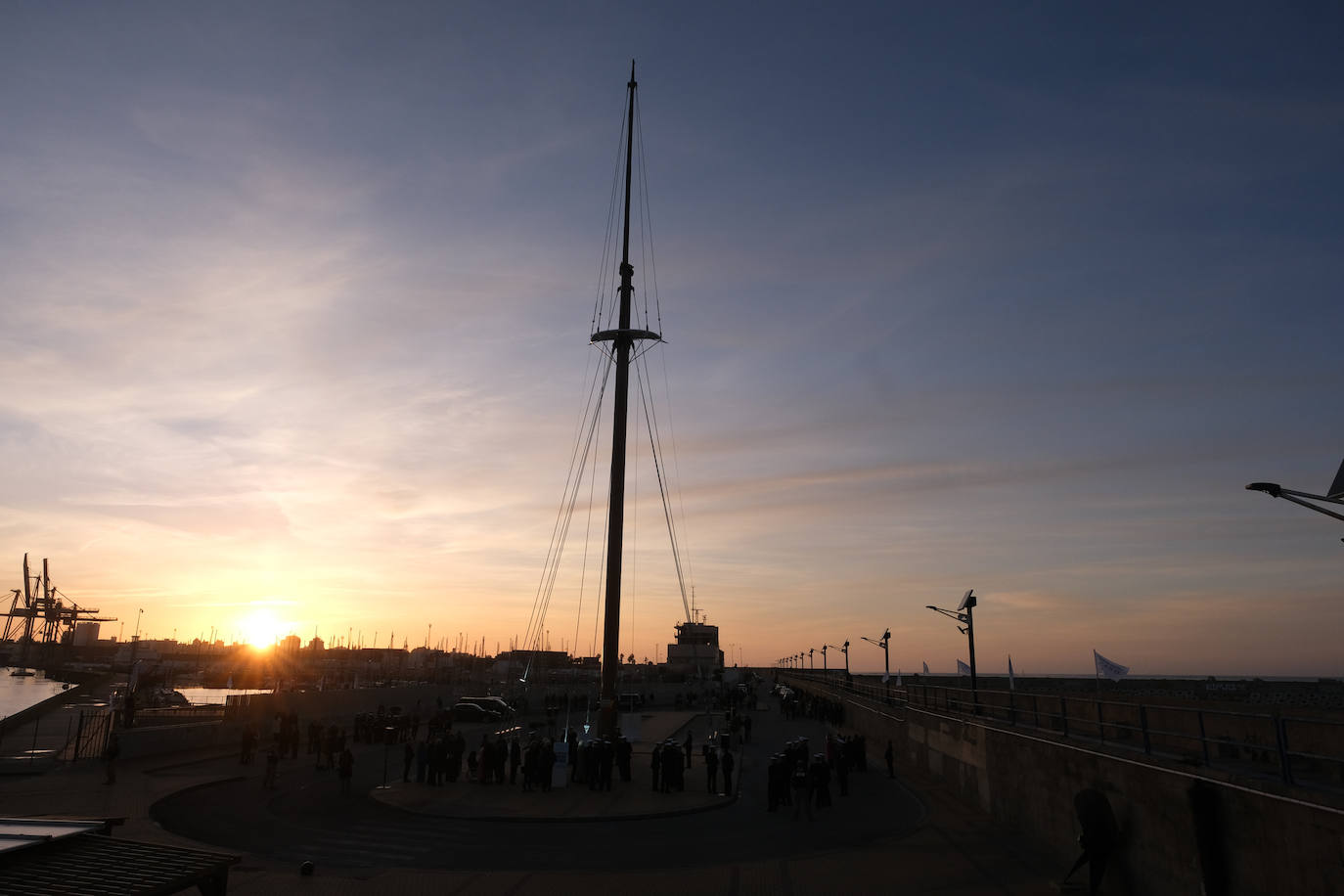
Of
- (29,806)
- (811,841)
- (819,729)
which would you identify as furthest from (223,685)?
(811,841)

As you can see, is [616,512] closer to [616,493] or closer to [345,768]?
[616,493]

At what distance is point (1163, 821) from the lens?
35.7 feet

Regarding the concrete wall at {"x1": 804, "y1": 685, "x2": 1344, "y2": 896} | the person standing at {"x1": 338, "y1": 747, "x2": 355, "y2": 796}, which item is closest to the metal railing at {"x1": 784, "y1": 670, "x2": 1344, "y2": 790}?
the concrete wall at {"x1": 804, "y1": 685, "x2": 1344, "y2": 896}

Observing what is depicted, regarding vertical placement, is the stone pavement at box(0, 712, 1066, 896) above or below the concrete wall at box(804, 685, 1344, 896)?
below

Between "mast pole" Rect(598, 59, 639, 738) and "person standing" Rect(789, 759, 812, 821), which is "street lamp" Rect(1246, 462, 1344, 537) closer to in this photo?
"person standing" Rect(789, 759, 812, 821)

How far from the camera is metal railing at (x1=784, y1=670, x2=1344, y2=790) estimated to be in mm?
10086

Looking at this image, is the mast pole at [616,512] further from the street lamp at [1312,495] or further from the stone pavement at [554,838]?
the street lamp at [1312,495]

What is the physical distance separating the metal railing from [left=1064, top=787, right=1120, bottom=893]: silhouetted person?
3.54 ft

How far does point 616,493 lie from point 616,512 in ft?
2.05

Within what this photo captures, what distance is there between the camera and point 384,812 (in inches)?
736

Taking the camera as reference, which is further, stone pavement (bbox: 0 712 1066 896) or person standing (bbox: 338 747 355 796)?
person standing (bbox: 338 747 355 796)

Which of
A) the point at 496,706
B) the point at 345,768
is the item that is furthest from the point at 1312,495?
the point at 496,706

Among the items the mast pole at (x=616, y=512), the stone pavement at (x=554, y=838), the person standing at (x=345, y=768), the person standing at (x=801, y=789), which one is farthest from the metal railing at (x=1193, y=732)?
the person standing at (x=345, y=768)

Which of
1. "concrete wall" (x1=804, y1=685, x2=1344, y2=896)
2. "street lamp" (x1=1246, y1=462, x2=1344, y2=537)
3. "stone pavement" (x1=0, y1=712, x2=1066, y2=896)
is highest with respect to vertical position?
"street lamp" (x1=1246, y1=462, x2=1344, y2=537)
